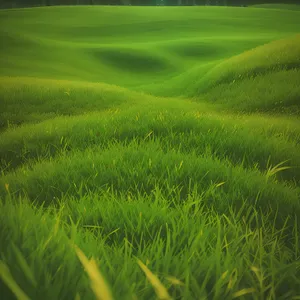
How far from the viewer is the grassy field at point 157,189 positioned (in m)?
1.38

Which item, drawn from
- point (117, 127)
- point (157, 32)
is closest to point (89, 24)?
point (157, 32)

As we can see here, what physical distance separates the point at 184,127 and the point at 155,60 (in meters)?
24.3

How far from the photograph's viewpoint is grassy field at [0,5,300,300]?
138 cm

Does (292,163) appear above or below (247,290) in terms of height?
below

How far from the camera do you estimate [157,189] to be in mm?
2490

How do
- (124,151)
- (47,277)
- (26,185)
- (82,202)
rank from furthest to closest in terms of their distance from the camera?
(124,151) → (26,185) → (82,202) → (47,277)

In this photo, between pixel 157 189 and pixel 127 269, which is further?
pixel 157 189

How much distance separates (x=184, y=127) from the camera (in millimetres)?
5062

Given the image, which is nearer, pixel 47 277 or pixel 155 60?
pixel 47 277

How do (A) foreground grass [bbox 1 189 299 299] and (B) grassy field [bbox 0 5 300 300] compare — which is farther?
(B) grassy field [bbox 0 5 300 300]

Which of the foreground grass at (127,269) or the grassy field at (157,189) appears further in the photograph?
the grassy field at (157,189)

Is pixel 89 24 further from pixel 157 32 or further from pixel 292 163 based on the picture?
pixel 292 163

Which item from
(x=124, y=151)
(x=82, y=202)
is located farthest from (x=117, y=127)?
(x=82, y=202)

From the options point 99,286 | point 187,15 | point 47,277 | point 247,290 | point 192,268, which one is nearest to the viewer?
point 99,286
